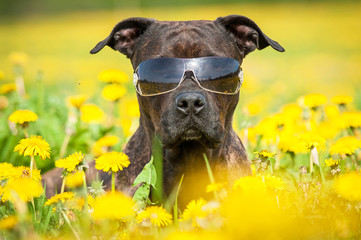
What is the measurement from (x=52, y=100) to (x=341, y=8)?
68.9 feet

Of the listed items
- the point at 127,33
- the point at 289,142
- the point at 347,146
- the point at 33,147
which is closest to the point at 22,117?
the point at 33,147

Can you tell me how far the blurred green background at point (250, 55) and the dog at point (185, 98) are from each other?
7.20 ft

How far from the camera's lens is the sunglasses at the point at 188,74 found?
3.55 metres

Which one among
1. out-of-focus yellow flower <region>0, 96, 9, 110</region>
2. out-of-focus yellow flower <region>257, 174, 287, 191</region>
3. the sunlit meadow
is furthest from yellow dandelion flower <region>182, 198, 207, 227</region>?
out-of-focus yellow flower <region>0, 96, 9, 110</region>

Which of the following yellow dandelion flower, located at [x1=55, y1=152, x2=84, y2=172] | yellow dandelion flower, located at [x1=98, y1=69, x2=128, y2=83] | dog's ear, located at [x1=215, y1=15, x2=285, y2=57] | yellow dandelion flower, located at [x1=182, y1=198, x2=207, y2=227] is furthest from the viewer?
yellow dandelion flower, located at [x1=98, y1=69, x2=128, y2=83]

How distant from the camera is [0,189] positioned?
2.73 meters

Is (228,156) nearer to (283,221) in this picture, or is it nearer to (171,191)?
(171,191)

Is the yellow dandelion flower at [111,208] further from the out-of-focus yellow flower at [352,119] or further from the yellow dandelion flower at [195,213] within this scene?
the out-of-focus yellow flower at [352,119]

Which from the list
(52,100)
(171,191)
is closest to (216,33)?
(171,191)

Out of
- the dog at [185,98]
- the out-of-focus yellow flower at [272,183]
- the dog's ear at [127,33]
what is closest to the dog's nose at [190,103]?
the dog at [185,98]

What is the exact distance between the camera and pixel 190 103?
11.0 feet

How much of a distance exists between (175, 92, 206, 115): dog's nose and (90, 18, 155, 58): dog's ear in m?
0.94

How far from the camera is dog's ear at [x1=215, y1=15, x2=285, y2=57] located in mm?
Answer: 3945

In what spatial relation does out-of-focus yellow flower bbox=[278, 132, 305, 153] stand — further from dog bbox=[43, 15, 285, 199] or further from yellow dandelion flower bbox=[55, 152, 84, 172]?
yellow dandelion flower bbox=[55, 152, 84, 172]
